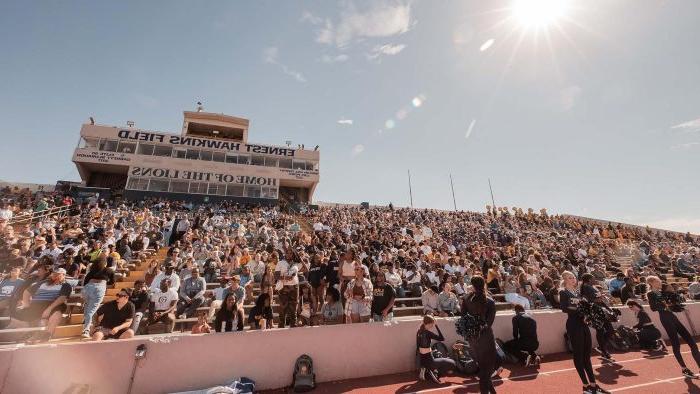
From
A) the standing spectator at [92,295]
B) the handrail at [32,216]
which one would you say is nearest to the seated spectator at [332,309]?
the standing spectator at [92,295]

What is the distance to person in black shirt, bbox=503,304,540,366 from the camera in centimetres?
676

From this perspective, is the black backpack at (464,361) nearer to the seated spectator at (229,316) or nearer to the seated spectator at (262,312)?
the seated spectator at (262,312)

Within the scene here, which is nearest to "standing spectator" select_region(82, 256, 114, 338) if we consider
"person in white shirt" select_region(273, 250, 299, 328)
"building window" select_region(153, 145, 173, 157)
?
"person in white shirt" select_region(273, 250, 299, 328)

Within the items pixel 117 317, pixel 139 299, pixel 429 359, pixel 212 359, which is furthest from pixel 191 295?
pixel 429 359

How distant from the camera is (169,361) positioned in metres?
5.16

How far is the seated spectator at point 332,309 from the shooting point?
25.3 ft

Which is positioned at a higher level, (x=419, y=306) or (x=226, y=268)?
(x=226, y=268)

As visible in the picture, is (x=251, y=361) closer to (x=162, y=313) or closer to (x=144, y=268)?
(x=162, y=313)

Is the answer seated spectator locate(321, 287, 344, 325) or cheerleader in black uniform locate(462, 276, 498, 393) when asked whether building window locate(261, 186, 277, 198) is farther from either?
cheerleader in black uniform locate(462, 276, 498, 393)

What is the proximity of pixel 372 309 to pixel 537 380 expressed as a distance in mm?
3660

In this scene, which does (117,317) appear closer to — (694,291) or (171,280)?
(171,280)

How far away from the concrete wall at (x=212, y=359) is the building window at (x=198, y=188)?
25066 millimetres

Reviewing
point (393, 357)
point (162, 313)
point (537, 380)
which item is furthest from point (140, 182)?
point (537, 380)

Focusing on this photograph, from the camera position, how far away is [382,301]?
23.9 ft
